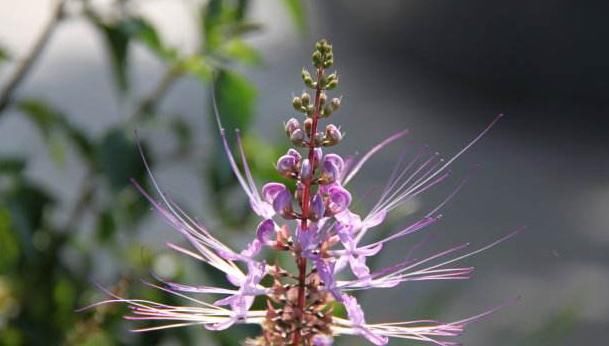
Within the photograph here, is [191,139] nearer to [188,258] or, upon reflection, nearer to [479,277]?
[188,258]

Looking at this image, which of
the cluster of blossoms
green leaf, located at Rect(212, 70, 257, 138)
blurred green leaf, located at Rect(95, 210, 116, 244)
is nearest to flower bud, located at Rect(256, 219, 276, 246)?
the cluster of blossoms

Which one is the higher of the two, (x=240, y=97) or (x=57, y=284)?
(x=240, y=97)

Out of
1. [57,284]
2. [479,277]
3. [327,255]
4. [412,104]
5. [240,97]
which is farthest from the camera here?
[412,104]

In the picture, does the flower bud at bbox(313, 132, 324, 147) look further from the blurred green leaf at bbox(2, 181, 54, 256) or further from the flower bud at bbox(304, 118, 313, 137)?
the blurred green leaf at bbox(2, 181, 54, 256)

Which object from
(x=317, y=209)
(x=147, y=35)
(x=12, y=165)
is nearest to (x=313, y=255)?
(x=317, y=209)

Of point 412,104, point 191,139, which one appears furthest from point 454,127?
point 191,139

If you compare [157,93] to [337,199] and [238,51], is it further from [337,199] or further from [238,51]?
[337,199]

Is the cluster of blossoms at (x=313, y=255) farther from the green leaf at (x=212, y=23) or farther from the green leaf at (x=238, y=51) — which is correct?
the green leaf at (x=238, y=51)
